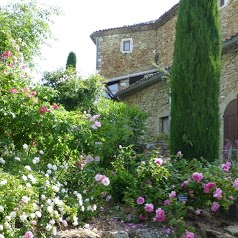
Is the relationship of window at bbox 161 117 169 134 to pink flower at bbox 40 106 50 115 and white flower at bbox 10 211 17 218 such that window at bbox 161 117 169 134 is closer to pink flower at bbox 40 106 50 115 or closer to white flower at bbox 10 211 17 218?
pink flower at bbox 40 106 50 115

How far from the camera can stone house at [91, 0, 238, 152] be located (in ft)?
31.9

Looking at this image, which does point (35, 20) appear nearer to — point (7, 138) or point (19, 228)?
point (7, 138)

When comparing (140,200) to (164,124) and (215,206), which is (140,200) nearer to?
(215,206)

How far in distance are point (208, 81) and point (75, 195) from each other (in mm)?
3624

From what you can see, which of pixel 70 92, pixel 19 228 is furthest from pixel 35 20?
pixel 19 228

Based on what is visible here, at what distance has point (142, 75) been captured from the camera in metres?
20.1

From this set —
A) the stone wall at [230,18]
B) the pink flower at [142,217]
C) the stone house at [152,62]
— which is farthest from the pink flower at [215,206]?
the stone wall at [230,18]

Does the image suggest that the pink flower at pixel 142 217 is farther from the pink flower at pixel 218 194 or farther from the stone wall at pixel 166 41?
the stone wall at pixel 166 41

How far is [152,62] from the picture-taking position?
41.5ft

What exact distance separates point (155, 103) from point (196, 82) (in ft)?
23.6

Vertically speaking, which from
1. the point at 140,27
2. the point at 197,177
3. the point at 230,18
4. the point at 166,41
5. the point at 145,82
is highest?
the point at 140,27

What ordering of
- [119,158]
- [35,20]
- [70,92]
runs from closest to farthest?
[119,158] < [35,20] < [70,92]

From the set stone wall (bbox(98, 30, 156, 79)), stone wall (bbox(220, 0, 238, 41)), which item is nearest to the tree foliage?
stone wall (bbox(220, 0, 238, 41))

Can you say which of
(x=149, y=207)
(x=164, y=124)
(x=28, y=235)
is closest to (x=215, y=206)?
(x=149, y=207)
